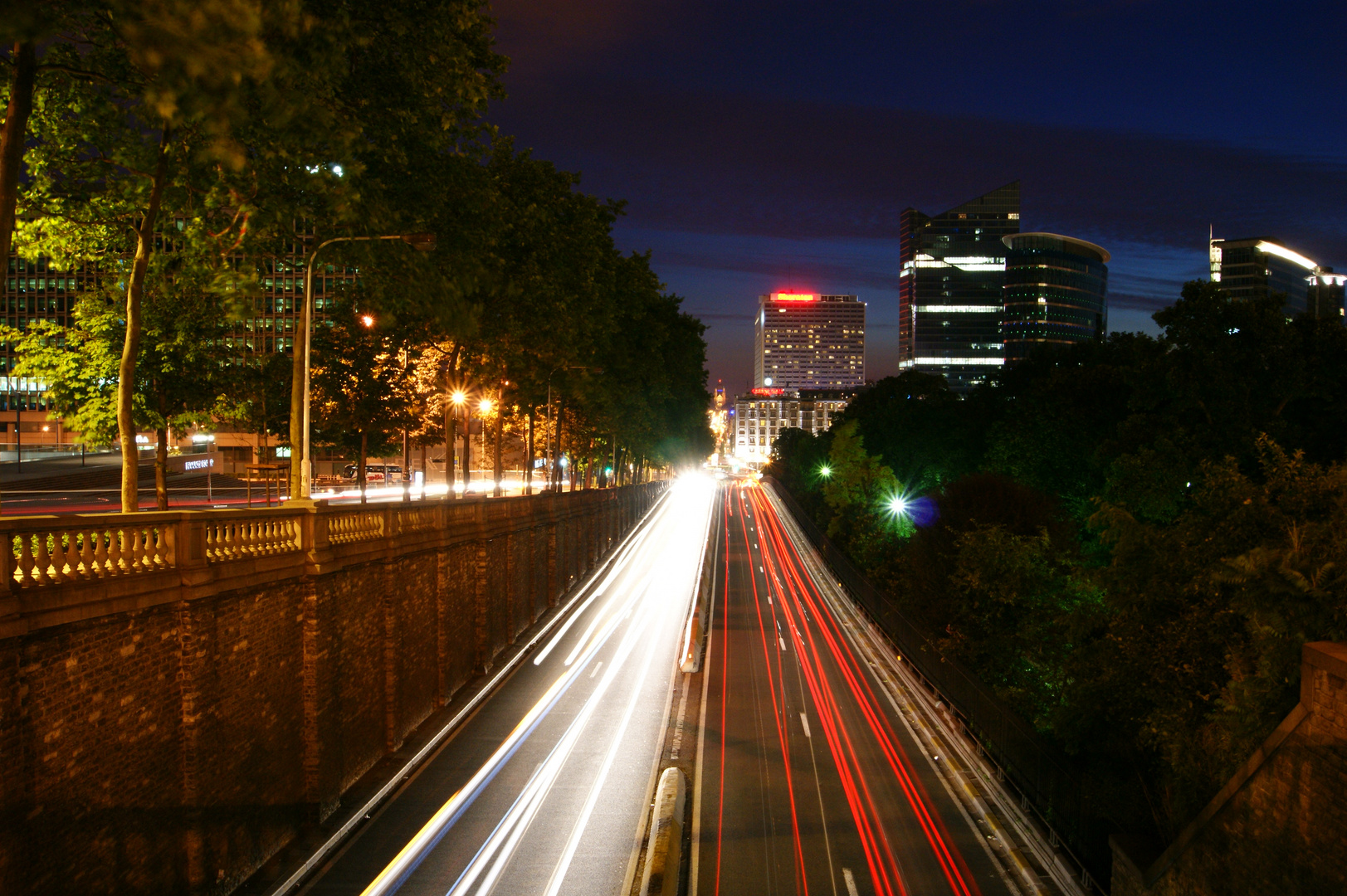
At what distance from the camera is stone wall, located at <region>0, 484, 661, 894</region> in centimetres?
941

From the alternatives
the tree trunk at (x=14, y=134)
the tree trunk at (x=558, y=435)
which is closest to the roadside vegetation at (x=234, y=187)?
the tree trunk at (x=14, y=134)

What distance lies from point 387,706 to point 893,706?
1594 centimetres

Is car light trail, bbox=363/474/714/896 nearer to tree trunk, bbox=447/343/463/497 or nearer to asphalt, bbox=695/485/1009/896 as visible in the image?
asphalt, bbox=695/485/1009/896

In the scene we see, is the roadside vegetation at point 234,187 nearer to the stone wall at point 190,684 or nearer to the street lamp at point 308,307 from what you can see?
the street lamp at point 308,307

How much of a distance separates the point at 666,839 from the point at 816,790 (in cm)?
538

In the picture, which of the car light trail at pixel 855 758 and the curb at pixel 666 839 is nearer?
the curb at pixel 666 839

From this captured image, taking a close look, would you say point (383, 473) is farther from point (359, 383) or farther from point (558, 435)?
point (359, 383)

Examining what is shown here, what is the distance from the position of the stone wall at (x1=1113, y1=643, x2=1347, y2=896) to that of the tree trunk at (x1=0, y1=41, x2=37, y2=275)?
57.5 ft

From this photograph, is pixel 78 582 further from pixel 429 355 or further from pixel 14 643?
pixel 429 355

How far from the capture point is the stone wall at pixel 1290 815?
10102 mm

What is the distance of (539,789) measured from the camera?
1970 centimetres

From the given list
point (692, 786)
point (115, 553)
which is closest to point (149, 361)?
point (115, 553)

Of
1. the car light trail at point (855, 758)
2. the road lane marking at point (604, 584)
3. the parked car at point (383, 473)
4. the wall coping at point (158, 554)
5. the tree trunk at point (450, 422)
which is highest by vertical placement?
the tree trunk at point (450, 422)

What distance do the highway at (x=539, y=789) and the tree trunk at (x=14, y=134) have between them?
11374 millimetres
